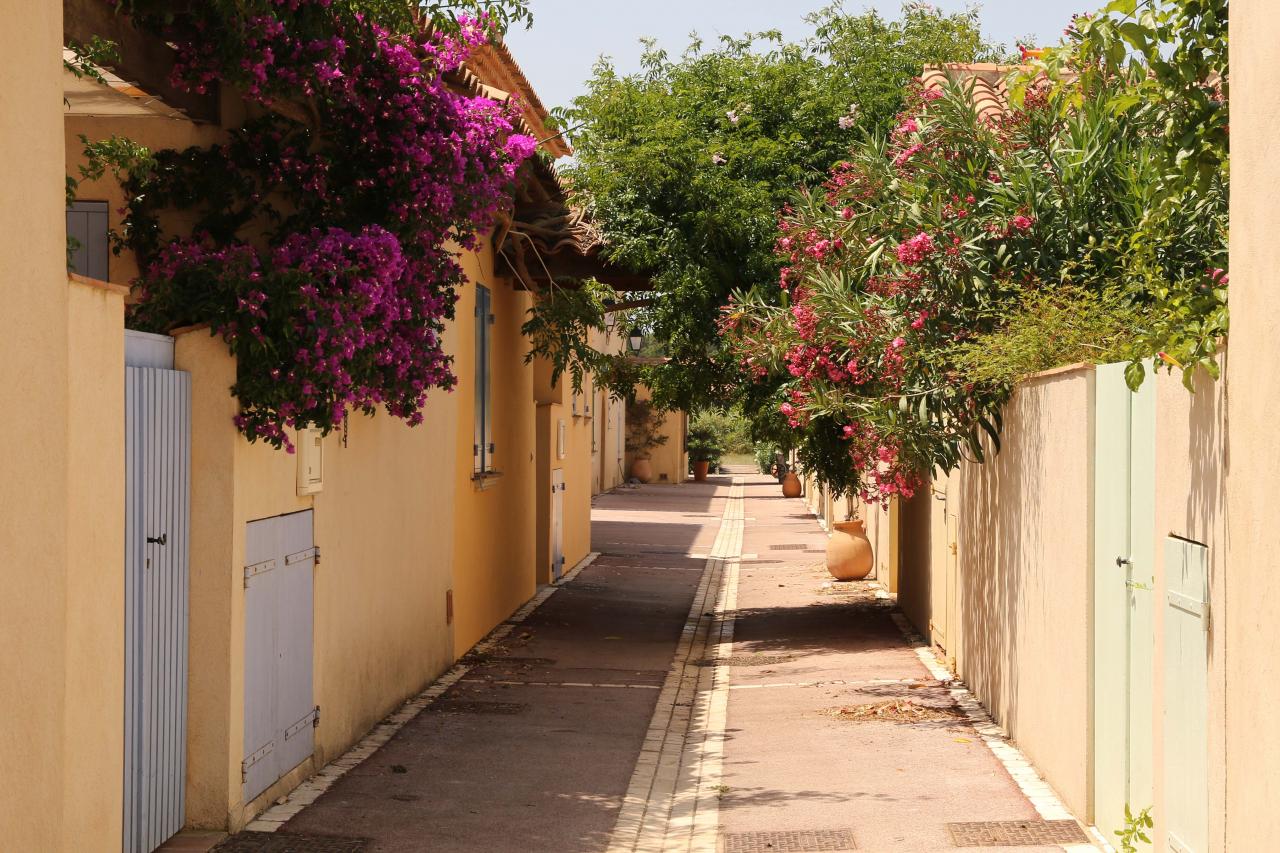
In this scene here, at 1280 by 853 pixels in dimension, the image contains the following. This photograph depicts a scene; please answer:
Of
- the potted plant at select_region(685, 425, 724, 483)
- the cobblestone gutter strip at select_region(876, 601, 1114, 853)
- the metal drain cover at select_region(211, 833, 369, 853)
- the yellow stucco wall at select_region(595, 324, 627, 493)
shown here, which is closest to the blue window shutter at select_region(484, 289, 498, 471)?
the cobblestone gutter strip at select_region(876, 601, 1114, 853)

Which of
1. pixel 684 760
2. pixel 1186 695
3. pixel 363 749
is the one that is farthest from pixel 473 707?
pixel 1186 695

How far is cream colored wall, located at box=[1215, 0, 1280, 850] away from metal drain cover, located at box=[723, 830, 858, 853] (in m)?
2.52

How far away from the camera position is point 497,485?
48.3 ft

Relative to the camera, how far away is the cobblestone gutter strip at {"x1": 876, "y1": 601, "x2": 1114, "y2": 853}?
703 centimetres

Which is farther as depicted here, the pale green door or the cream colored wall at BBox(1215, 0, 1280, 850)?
the pale green door

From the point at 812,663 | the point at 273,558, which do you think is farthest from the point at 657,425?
the point at 273,558

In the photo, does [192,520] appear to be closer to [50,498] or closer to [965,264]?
[50,498]

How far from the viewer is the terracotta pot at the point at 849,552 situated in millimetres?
19828

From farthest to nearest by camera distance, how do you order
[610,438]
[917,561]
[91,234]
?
→ [610,438] → [917,561] → [91,234]

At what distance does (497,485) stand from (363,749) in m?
6.03

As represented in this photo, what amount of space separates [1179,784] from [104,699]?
158 inches

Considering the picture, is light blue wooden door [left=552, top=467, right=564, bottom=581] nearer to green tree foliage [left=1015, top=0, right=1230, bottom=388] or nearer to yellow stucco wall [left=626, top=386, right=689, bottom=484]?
green tree foliage [left=1015, top=0, right=1230, bottom=388]

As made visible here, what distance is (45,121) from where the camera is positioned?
184 inches

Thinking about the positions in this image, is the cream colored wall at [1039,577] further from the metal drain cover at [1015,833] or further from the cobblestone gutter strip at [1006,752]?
the metal drain cover at [1015,833]
